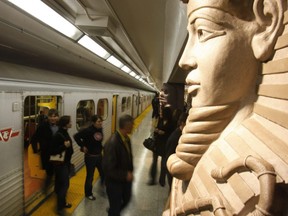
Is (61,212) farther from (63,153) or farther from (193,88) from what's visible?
(193,88)

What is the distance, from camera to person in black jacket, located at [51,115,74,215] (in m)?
3.41

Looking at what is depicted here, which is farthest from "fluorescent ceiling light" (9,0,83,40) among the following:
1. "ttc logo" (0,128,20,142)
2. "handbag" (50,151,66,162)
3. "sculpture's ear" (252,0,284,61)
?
"sculpture's ear" (252,0,284,61)

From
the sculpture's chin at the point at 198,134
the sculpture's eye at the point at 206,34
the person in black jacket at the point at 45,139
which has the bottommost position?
the person in black jacket at the point at 45,139

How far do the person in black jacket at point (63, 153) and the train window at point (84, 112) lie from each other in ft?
4.89

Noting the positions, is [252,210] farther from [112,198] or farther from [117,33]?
[117,33]

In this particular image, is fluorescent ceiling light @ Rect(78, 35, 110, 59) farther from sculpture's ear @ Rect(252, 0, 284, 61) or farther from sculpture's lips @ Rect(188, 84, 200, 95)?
sculpture's ear @ Rect(252, 0, 284, 61)

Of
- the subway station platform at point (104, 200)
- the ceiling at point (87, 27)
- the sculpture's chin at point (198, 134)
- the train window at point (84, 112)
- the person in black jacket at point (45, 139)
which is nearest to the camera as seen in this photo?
the sculpture's chin at point (198, 134)

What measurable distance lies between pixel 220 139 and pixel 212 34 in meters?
0.38

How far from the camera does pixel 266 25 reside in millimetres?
741

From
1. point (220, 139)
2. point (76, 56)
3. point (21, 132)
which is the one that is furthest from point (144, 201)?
point (220, 139)

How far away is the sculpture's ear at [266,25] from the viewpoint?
27.2 inches

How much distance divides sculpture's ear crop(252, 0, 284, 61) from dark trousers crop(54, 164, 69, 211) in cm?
338

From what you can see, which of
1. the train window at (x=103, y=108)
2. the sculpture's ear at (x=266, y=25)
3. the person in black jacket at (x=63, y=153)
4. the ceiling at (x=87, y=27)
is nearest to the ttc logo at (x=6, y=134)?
the person in black jacket at (x=63, y=153)

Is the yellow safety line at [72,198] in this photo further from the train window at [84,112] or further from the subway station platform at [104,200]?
the train window at [84,112]
